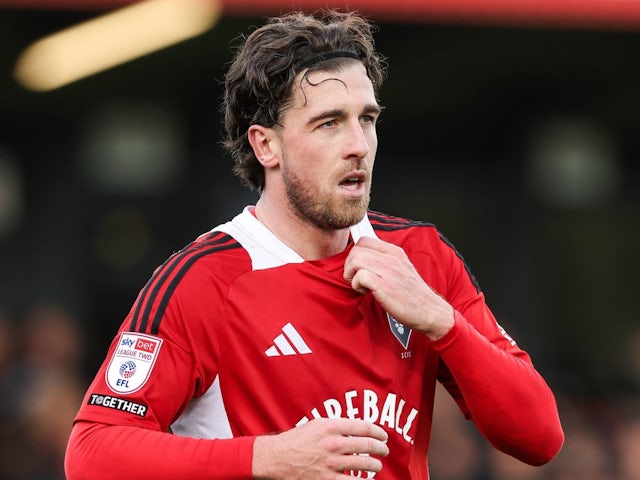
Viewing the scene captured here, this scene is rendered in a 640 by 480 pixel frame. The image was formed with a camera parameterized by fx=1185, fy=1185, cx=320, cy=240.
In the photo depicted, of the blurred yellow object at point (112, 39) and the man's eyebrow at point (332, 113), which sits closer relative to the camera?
the man's eyebrow at point (332, 113)

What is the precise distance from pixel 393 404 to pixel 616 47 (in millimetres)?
6501

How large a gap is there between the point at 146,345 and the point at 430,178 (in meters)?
8.05

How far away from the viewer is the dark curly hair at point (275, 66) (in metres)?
3.33

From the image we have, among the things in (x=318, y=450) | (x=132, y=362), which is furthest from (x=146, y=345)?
(x=318, y=450)

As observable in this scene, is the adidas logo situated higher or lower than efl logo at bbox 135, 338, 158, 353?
higher

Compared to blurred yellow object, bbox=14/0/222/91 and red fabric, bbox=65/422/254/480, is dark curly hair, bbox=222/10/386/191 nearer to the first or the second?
red fabric, bbox=65/422/254/480

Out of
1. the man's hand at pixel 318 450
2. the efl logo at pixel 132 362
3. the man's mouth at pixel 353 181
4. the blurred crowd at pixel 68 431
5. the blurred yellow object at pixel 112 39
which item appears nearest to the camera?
the man's hand at pixel 318 450

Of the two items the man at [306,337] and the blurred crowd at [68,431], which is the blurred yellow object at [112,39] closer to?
the blurred crowd at [68,431]

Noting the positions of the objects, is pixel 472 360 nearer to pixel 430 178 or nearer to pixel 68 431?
pixel 68 431

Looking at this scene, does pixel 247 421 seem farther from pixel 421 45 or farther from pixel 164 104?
pixel 164 104

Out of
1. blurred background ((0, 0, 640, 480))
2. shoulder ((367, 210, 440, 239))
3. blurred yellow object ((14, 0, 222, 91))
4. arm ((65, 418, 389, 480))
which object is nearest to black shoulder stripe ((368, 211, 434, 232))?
shoulder ((367, 210, 440, 239))

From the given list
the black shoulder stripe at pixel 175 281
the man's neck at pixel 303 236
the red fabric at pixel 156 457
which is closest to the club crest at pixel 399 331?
the man's neck at pixel 303 236

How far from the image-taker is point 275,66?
11.0ft

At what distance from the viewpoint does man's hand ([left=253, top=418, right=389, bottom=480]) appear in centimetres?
282
